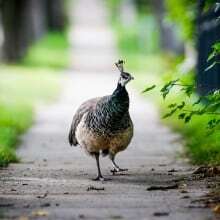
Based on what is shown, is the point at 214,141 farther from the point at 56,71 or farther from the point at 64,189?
the point at 56,71

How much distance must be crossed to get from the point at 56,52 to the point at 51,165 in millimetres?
35788

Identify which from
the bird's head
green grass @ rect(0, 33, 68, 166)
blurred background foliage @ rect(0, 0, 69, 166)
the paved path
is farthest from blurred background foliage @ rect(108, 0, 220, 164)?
blurred background foliage @ rect(0, 0, 69, 166)

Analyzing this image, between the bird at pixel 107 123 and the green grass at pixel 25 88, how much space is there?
1.58 m

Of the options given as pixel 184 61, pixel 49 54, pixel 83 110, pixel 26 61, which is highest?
pixel 49 54

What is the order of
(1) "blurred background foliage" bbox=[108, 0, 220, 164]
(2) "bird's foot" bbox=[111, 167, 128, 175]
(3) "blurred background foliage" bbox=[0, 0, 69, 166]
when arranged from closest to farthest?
1. (2) "bird's foot" bbox=[111, 167, 128, 175]
2. (1) "blurred background foliage" bbox=[108, 0, 220, 164]
3. (3) "blurred background foliage" bbox=[0, 0, 69, 166]

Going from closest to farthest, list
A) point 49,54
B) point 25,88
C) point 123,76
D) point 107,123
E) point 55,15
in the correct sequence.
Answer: point 123,76
point 107,123
point 25,88
point 49,54
point 55,15

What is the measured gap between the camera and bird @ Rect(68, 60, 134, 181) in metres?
10.9

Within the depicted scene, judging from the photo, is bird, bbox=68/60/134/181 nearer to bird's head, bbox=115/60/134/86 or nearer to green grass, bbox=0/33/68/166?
bird's head, bbox=115/60/134/86

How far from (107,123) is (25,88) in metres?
16.5

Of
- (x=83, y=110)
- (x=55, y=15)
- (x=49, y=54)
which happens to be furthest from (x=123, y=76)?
(x=55, y=15)

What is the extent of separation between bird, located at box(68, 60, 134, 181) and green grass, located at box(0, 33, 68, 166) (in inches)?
62.1

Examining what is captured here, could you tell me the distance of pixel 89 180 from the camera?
36.1 feet

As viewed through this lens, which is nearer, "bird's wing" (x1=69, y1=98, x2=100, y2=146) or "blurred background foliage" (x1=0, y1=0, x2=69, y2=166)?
"bird's wing" (x1=69, y1=98, x2=100, y2=146)

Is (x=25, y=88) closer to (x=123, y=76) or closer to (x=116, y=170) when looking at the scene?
(x=116, y=170)
